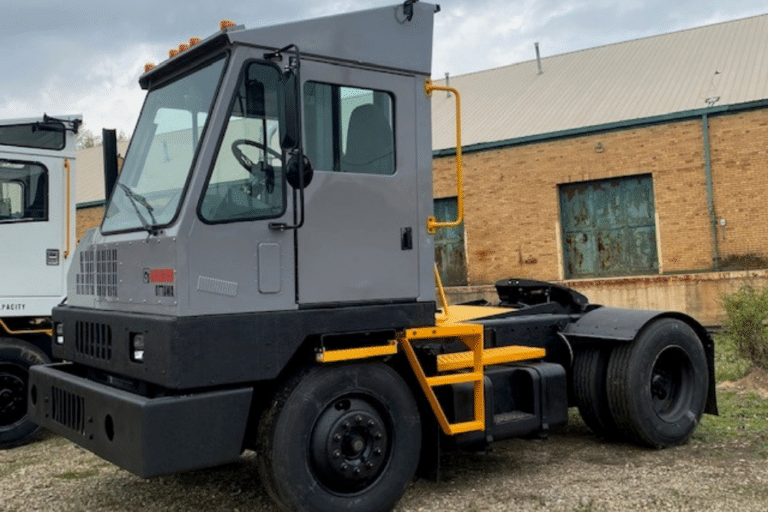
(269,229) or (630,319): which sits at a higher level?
(269,229)

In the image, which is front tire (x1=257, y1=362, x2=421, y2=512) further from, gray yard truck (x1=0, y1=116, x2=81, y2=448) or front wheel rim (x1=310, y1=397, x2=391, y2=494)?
gray yard truck (x1=0, y1=116, x2=81, y2=448)

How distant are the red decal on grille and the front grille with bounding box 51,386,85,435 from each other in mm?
977

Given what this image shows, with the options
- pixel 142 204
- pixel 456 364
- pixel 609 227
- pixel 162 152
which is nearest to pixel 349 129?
pixel 162 152

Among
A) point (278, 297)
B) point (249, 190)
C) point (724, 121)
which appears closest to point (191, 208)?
point (249, 190)

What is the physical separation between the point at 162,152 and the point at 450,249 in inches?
671

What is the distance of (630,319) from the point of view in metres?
6.71

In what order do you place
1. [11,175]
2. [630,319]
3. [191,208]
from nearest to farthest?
[191,208] → [630,319] → [11,175]

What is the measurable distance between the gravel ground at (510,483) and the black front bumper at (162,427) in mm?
1037

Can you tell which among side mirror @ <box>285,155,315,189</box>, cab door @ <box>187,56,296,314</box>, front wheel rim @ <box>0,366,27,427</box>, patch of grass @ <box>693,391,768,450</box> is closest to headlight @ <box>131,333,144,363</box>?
cab door @ <box>187,56,296,314</box>

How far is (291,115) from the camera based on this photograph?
14.0 feet

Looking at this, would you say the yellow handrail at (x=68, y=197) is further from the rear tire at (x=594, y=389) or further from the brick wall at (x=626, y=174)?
the brick wall at (x=626, y=174)

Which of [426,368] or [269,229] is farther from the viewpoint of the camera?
[426,368]

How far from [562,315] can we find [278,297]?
10.6 ft

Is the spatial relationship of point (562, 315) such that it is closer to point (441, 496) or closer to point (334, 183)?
point (441, 496)
